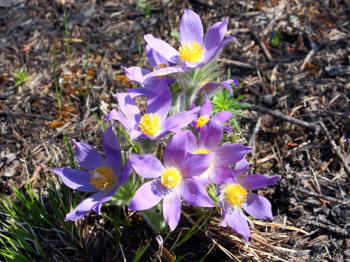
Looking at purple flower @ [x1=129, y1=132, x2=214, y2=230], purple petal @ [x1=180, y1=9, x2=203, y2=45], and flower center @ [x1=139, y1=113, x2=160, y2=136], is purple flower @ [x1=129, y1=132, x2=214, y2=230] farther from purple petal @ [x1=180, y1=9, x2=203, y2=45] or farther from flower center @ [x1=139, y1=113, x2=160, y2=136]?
purple petal @ [x1=180, y1=9, x2=203, y2=45]

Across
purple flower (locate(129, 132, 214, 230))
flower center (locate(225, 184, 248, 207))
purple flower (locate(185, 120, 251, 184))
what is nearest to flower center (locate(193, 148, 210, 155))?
purple flower (locate(185, 120, 251, 184))

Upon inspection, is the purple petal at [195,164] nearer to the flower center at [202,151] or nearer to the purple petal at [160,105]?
the flower center at [202,151]

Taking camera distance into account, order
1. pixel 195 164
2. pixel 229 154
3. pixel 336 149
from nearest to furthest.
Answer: pixel 195 164
pixel 229 154
pixel 336 149

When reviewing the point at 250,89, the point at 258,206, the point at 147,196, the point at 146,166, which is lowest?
the point at 250,89

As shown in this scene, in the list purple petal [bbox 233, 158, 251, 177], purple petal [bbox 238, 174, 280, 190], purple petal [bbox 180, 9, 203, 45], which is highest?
purple petal [bbox 180, 9, 203, 45]

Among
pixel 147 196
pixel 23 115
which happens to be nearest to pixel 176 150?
pixel 147 196

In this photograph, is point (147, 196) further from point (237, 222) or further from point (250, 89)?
point (250, 89)
